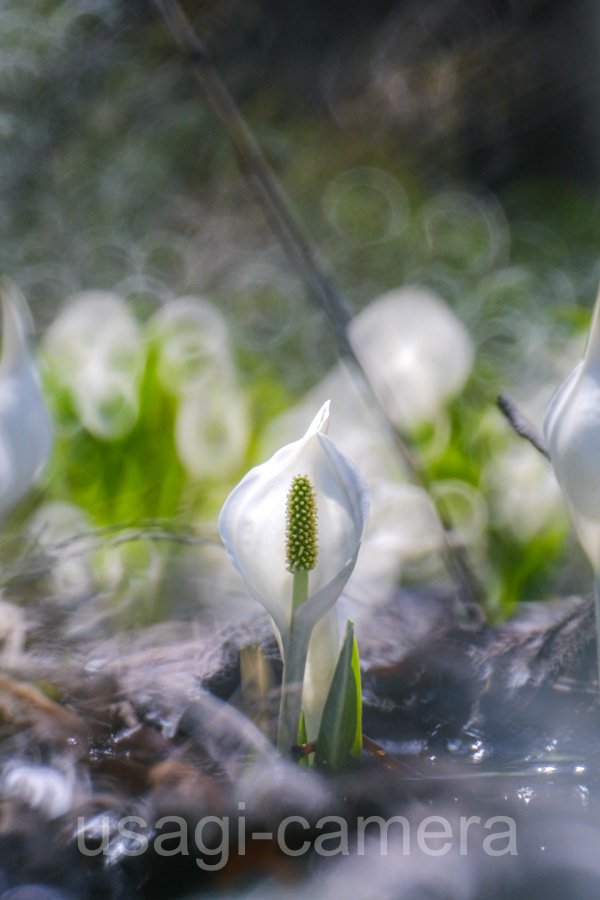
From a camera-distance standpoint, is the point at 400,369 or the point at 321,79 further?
the point at 321,79

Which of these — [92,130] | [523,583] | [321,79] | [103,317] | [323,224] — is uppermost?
[92,130]

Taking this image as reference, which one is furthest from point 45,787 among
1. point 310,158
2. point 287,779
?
point 310,158

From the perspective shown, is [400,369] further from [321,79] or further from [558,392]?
[321,79]

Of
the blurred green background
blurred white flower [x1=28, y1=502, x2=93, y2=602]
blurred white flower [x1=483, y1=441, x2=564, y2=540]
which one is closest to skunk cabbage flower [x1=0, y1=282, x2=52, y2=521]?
blurred white flower [x1=28, y1=502, x2=93, y2=602]

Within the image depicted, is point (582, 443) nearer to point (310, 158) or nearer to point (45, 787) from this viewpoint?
point (45, 787)

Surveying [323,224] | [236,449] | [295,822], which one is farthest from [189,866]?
[323,224]

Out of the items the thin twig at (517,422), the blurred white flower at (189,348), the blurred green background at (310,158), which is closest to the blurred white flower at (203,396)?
the blurred white flower at (189,348)
